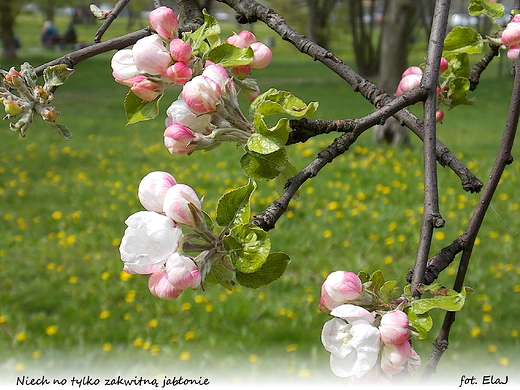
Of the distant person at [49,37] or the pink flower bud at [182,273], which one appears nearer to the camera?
the pink flower bud at [182,273]

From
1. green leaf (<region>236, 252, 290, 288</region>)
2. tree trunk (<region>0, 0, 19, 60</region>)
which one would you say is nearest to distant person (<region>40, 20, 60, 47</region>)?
tree trunk (<region>0, 0, 19, 60</region>)

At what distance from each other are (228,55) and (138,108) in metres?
0.12

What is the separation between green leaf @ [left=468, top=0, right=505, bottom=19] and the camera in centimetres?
89

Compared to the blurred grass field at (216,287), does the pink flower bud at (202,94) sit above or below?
below

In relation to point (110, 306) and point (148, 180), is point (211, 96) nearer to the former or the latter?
point (148, 180)

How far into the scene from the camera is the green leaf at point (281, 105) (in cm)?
57

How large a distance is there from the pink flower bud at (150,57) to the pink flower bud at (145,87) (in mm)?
13

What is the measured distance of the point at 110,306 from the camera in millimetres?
2895

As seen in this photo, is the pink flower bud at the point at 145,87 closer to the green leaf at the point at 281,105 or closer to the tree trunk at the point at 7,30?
the green leaf at the point at 281,105

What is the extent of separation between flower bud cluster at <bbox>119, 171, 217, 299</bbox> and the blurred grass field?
2.07 feet

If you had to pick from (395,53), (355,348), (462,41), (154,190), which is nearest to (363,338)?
(355,348)

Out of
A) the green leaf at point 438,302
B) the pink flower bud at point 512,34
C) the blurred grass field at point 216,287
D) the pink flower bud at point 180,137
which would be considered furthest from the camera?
the blurred grass field at point 216,287

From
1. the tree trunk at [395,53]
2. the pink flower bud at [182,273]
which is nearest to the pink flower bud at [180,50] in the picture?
the pink flower bud at [182,273]

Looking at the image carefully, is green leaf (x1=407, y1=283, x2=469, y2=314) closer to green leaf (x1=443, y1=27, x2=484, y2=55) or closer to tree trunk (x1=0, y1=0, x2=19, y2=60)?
green leaf (x1=443, y1=27, x2=484, y2=55)
